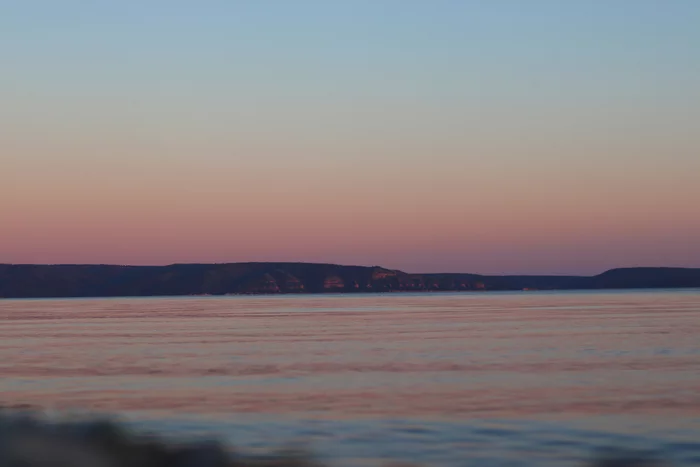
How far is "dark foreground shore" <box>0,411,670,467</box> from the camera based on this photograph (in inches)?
374

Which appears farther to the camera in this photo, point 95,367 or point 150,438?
point 95,367

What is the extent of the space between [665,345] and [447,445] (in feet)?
57.8

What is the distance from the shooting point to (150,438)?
12992 millimetres

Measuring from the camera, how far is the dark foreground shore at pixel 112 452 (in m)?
9.50

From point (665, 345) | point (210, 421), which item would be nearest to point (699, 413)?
point (210, 421)

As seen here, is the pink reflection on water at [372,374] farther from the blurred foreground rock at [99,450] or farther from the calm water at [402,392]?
the blurred foreground rock at [99,450]

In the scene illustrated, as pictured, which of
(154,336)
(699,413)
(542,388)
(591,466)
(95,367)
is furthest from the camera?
(154,336)

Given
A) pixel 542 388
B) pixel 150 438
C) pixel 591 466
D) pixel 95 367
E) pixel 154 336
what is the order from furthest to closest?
pixel 154 336 < pixel 95 367 < pixel 542 388 < pixel 150 438 < pixel 591 466

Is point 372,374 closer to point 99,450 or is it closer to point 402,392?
point 402,392

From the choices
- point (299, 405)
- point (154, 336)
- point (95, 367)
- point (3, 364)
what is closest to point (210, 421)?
point (299, 405)

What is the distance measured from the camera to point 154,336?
3978cm

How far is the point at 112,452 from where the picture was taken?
11320 mm

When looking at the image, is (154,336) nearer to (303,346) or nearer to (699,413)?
(303,346)

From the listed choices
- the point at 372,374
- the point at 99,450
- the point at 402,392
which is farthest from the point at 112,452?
the point at 372,374
